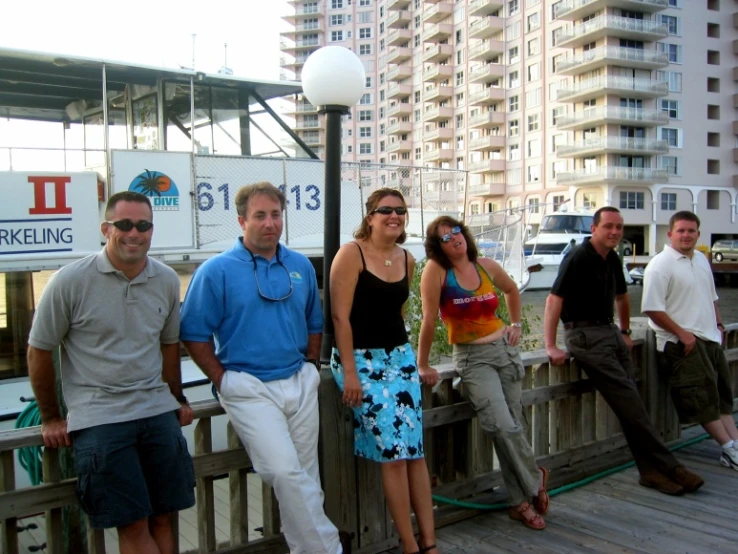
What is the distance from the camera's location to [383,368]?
3506mm

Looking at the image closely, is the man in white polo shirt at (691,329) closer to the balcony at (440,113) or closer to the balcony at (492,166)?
the balcony at (492,166)

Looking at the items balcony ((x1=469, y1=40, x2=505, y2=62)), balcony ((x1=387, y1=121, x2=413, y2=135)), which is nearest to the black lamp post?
balcony ((x1=469, y1=40, x2=505, y2=62))

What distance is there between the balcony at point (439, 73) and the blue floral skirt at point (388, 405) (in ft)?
243

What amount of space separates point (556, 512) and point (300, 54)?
354 feet

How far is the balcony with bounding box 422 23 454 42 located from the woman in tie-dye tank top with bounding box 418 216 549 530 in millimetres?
75227

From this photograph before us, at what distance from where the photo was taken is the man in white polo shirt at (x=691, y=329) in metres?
5.14

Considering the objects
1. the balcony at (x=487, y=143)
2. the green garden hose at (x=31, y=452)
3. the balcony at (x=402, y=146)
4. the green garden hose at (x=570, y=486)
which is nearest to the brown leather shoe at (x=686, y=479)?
the green garden hose at (x=570, y=486)

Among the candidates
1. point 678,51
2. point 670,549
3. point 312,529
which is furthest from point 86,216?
point 678,51

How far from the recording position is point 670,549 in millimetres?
3898

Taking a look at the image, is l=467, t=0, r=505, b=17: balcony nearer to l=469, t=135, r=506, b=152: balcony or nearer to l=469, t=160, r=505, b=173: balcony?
l=469, t=135, r=506, b=152: balcony

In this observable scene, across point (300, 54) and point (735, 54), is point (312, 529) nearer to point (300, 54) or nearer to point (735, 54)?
point (735, 54)

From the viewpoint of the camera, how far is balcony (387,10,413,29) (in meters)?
85.4

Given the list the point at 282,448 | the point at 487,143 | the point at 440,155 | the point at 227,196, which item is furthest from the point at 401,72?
the point at 282,448

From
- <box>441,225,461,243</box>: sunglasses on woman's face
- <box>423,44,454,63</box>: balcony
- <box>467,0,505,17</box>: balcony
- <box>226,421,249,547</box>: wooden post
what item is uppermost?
<box>467,0,505,17</box>: balcony
